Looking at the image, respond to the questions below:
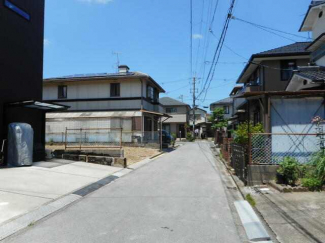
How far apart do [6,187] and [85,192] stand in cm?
203

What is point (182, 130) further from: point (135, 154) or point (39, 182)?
point (39, 182)

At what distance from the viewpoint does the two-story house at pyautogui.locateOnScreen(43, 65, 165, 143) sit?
82.7ft

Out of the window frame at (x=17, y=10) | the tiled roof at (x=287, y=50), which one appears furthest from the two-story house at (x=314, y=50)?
the window frame at (x=17, y=10)

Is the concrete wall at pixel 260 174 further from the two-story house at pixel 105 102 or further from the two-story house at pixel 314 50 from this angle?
the two-story house at pixel 105 102

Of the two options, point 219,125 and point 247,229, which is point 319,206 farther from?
point 219,125

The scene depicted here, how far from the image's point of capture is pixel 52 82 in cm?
2805

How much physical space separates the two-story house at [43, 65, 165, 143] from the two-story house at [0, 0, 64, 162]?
11124 mm

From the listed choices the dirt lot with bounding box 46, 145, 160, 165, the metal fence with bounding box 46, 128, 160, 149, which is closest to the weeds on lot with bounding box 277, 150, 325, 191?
the dirt lot with bounding box 46, 145, 160, 165

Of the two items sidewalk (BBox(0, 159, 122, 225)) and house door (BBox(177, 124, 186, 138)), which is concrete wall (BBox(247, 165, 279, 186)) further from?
house door (BBox(177, 124, 186, 138))

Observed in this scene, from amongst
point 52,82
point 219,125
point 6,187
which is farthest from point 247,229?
point 219,125

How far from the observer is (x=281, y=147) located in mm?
9133

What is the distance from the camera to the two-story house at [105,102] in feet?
82.7

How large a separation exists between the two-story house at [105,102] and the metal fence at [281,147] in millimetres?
16181

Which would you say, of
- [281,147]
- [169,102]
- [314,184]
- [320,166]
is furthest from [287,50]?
[169,102]
